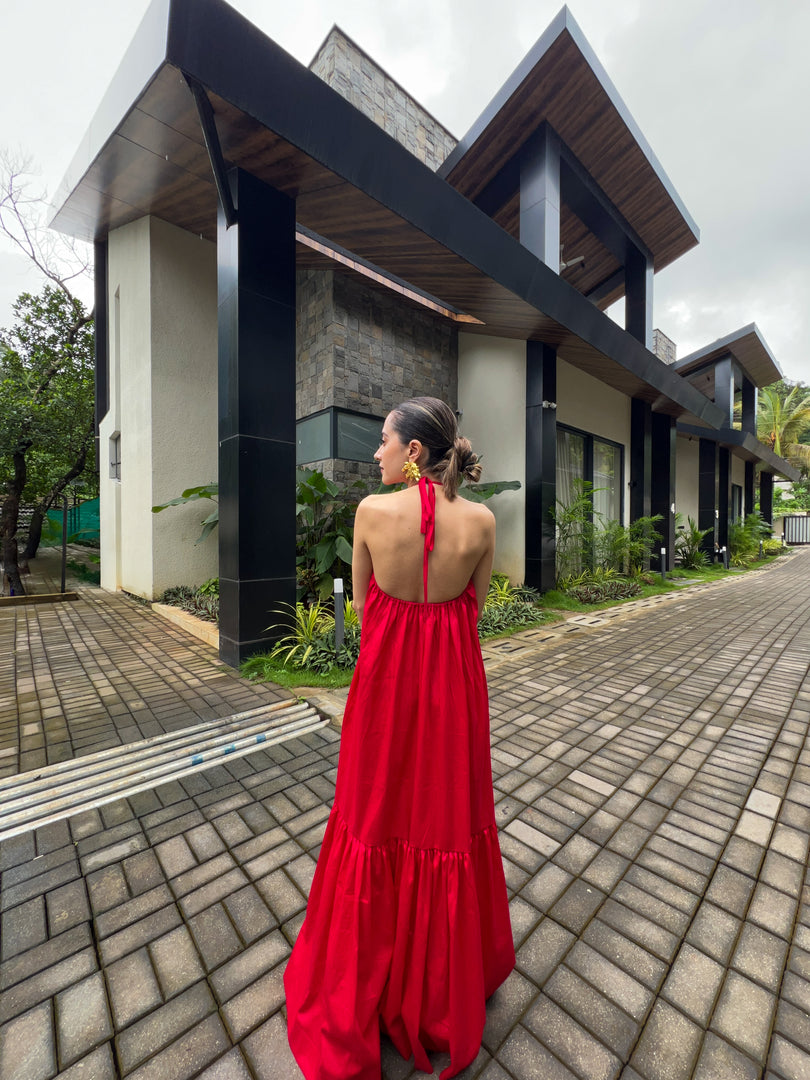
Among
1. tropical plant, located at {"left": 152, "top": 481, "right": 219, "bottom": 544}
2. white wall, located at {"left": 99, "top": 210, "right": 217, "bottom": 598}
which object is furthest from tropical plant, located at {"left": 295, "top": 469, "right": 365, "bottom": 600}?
white wall, located at {"left": 99, "top": 210, "right": 217, "bottom": 598}

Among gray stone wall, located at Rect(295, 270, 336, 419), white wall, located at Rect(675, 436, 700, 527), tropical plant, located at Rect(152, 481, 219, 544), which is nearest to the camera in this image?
tropical plant, located at Rect(152, 481, 219, 544)

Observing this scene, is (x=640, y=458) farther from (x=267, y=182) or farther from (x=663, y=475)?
(x=267, y=182)

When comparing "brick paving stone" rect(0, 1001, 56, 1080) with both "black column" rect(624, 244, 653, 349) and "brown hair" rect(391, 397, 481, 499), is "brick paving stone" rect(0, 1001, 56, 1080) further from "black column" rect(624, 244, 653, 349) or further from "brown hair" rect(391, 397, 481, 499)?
"black column" rect(624, 244, 653, 349)

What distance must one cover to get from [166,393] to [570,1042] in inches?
321

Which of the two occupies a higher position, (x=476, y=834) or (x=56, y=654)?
(x=476, y=834)

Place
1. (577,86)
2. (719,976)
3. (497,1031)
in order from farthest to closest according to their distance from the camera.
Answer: (577,86), (719,976), (497,1031)

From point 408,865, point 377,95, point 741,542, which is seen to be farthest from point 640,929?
point 741,542

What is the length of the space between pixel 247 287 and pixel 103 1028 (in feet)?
15.4

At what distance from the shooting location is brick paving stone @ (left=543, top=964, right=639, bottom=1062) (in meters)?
1.20

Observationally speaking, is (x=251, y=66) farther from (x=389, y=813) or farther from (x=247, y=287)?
(x=389, y=813)

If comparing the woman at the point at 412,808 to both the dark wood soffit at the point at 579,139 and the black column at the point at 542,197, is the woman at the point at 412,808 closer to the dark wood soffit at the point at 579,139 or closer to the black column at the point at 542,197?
the black column at the point at 542,197

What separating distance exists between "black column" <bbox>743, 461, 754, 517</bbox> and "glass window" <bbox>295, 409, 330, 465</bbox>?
20.8 metres

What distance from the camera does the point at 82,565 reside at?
12.1 meters

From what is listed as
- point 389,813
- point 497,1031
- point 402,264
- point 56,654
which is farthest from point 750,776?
point 56,654
